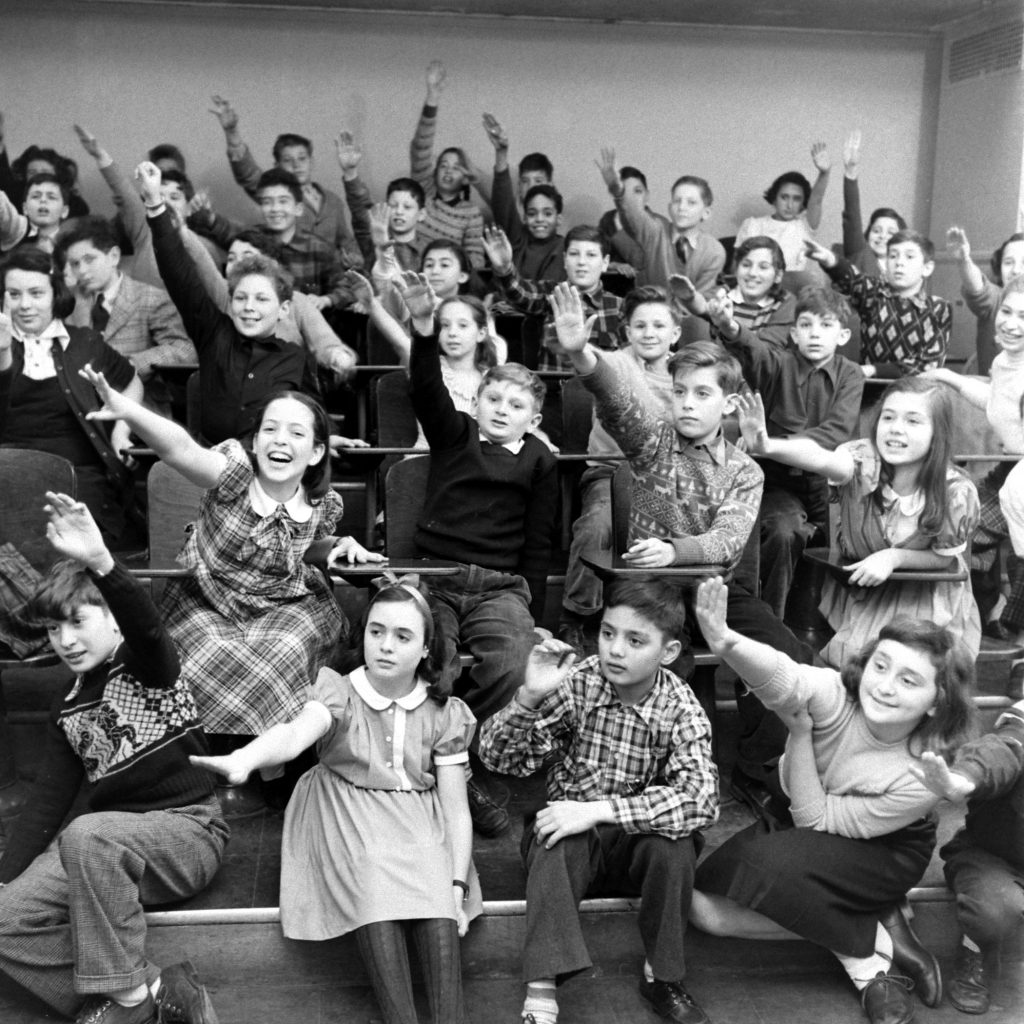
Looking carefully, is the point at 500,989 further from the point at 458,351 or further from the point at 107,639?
the point at 458,351

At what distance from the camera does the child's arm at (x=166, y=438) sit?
2.30 metres

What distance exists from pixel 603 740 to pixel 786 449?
760 mm

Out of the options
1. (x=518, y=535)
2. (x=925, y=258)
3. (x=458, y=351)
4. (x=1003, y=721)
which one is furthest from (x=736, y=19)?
(x=1003, y=721)

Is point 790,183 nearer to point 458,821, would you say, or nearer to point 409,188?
point 409,188

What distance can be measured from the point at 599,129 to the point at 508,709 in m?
4.07

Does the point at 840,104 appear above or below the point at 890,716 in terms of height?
above

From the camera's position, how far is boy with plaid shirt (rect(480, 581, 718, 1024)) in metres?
2.06

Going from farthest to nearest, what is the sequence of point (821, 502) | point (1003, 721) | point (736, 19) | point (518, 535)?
point (736, 19), point (821, 502), point (518, 535), point (1003, 721)

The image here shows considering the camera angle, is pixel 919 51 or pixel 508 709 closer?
pixel 508 709

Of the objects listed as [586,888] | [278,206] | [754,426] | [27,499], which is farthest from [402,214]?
[586,888]

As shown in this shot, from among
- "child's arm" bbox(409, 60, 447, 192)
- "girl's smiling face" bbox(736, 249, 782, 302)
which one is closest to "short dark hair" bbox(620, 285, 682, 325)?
"girl's smiling face" bbox(736, 249, 782, 302)

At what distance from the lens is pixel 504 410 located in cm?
287

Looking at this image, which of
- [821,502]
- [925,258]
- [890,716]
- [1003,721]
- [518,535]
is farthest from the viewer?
[925,258]

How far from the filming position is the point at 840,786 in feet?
7.10
